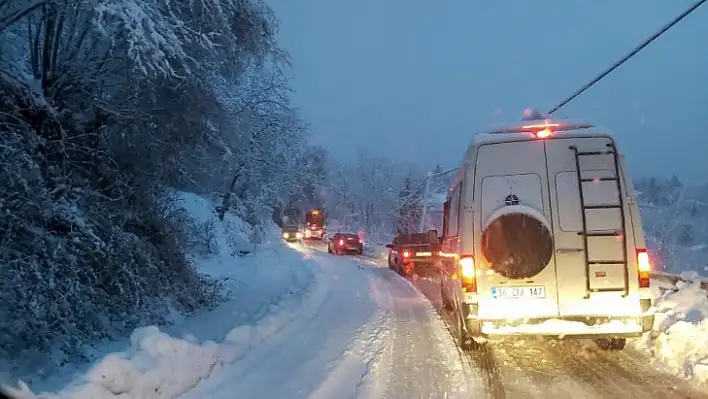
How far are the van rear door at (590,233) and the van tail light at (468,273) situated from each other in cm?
100

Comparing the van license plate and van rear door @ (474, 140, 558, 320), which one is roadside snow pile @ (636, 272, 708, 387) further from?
the van license plate

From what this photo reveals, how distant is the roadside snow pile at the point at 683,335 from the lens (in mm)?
7375

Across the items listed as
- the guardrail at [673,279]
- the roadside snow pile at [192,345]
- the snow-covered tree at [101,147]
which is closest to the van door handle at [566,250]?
the roadside snow pile at [192,345]

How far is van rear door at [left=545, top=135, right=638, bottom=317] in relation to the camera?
7.67 meters

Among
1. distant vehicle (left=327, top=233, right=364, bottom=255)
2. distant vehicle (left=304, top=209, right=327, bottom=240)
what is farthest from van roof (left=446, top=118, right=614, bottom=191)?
distant vehicle (left=304, top=209, right=327, bottom=240)

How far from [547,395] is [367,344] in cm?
358

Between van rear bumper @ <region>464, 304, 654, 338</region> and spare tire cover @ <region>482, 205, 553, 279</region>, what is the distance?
584mm

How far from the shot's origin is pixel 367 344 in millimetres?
9758

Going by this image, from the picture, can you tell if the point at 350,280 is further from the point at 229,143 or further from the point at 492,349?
the point at 492,349

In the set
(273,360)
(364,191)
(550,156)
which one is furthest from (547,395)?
(364,191)

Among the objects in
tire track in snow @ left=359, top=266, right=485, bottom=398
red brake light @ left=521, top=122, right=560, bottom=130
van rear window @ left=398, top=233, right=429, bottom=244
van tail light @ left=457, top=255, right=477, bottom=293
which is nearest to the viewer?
tire track in snow @ left=359, top=266, right=485, bottom=398

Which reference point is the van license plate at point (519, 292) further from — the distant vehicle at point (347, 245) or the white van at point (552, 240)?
the distant vehicle at point (347, 245)

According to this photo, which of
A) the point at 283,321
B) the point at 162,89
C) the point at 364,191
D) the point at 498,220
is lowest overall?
the point at 283,321

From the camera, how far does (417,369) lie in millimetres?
8008
